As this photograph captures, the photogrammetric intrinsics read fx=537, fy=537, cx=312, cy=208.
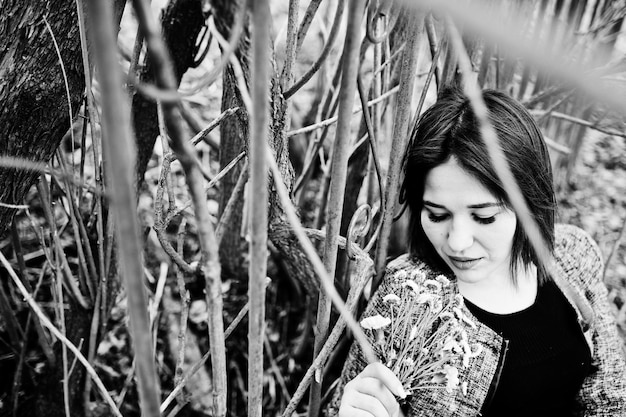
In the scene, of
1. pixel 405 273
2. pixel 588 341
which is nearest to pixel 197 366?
pixel 405 273

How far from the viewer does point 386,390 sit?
34.7 inches

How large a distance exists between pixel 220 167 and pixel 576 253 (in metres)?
0.97

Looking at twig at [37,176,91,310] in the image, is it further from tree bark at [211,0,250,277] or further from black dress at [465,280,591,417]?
black dress at [465,280,591,417]

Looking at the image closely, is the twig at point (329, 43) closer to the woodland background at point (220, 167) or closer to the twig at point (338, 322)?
the woodland background at point (220, 167)

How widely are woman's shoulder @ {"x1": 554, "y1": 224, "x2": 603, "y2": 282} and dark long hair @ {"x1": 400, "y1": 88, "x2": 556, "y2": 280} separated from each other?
0.45ft

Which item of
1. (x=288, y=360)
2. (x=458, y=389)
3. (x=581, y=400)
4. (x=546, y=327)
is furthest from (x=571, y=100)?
(x=288, y=360)

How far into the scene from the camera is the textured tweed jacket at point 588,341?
1.15m

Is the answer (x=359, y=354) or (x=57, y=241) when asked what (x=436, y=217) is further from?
(x=57, y=241)

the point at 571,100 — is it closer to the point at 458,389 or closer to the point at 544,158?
the point at 544,158

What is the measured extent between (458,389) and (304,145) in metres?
1.08

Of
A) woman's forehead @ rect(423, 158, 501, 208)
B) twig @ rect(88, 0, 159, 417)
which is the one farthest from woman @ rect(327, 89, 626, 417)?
twig @ rect(88, 0, 159, 417)

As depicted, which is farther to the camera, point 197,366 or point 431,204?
point 431,204

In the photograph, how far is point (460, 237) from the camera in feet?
3.47

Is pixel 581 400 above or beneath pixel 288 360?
above
